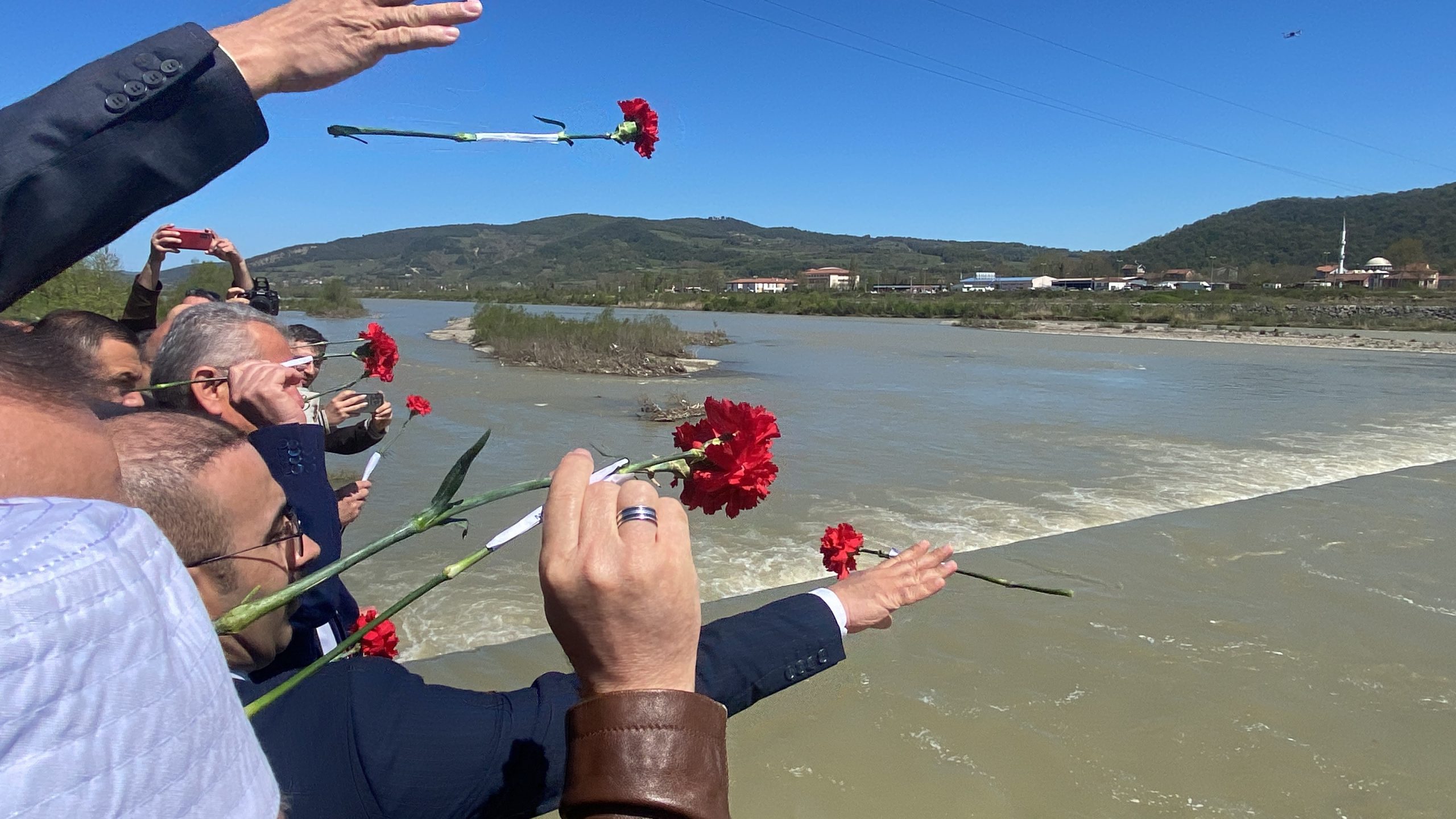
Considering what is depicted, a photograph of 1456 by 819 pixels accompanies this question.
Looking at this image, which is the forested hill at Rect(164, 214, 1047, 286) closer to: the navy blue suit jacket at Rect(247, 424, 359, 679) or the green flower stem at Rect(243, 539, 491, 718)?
the navy blue suit jacket at Rect(247, 424, 359, 679)

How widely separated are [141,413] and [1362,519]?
9.02m

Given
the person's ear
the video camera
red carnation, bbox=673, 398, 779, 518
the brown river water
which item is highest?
the video camera

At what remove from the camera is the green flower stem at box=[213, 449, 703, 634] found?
1.08m

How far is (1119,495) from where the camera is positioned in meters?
8.48

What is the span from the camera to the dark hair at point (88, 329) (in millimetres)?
2439

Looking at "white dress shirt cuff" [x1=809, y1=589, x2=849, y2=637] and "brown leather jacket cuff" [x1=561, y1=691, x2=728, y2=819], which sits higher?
"brown leather jacket cuff" [x1=561, y1=691, x2=728, y2=819]

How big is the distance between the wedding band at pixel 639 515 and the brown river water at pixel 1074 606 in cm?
291

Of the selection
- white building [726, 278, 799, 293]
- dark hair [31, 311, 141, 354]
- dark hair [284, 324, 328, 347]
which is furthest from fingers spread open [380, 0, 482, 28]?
white building [726, 278, 799, 293]

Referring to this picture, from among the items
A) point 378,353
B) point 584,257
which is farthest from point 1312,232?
point 378,353

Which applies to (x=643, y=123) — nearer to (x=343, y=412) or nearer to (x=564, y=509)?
(x=564, y=509)

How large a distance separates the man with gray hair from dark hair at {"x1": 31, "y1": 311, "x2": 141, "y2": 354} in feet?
0.92

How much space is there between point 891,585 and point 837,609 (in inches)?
7.3

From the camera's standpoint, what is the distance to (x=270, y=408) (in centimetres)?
206

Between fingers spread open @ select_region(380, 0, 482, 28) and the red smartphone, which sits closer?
fingers spread open @ select_region(380, 0, 482, 28)
